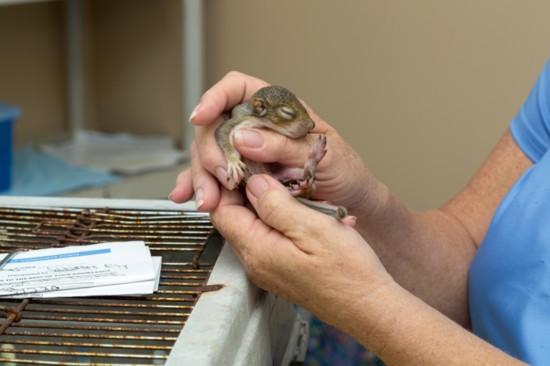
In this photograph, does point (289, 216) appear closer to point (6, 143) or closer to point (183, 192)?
point (183, 192)

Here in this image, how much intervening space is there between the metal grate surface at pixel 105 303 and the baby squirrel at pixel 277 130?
0.31 feet

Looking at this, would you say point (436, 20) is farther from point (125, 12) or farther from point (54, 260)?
point (54, 260)

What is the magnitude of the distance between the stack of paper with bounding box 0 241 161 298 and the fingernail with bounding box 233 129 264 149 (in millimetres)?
165

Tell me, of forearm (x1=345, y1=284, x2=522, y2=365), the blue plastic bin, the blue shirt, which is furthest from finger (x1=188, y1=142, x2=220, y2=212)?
the blue plastic bin

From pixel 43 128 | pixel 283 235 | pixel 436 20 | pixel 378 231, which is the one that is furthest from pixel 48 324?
pixel 43 128

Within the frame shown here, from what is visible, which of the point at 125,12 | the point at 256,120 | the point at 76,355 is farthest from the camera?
the point at 125,12

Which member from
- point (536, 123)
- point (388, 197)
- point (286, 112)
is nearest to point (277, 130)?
point (286, 112)

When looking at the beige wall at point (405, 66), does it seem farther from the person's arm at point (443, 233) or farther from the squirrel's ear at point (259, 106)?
the squirrel's ear at point (259, 106)

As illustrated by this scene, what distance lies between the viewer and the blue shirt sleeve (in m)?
1.25

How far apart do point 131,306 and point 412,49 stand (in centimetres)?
175

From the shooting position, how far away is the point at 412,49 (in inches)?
94.3

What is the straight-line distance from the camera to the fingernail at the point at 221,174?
100cm

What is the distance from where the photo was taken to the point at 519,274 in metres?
1.08

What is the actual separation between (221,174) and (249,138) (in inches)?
3.0
